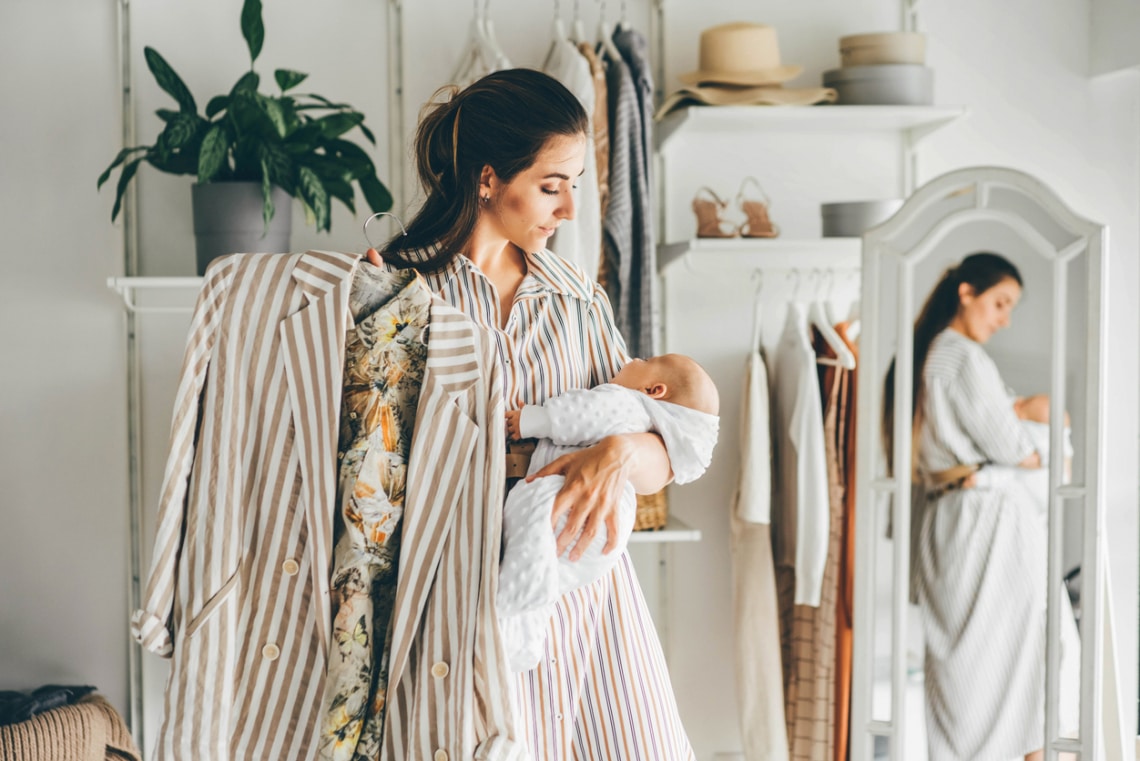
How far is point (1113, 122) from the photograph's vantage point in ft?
8.57

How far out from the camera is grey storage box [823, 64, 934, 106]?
7.64 feet

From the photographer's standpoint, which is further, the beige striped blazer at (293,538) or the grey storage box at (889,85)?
the grey storage box at (889,85)

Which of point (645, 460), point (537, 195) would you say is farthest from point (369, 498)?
point (537, 195)

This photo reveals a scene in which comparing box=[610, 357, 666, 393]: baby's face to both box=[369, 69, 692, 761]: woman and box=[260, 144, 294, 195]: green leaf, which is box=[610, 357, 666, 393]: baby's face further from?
box=[260, 144, 294, 195]: green leaf

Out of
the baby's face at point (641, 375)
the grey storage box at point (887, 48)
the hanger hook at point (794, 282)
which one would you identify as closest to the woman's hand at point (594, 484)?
the baby's face at point (641, 375)

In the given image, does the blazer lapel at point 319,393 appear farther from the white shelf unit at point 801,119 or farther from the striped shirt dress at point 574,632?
the white shelf unit at point 801,119

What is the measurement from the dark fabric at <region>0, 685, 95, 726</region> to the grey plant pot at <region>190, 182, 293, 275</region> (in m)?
1.00

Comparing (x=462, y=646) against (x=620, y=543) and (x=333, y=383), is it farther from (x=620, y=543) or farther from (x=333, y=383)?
(x=333, y=383)

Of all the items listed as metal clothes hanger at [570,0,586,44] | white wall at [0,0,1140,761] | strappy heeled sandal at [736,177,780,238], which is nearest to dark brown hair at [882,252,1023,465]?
strappy heeled sandal at [736,177,780,238]

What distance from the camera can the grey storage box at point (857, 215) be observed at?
2273 mm

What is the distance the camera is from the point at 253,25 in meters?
2.05

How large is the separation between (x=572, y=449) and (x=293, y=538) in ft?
1.16

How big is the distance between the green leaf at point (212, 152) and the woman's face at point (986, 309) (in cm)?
159

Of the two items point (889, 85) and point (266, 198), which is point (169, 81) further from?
point (889, 85)
